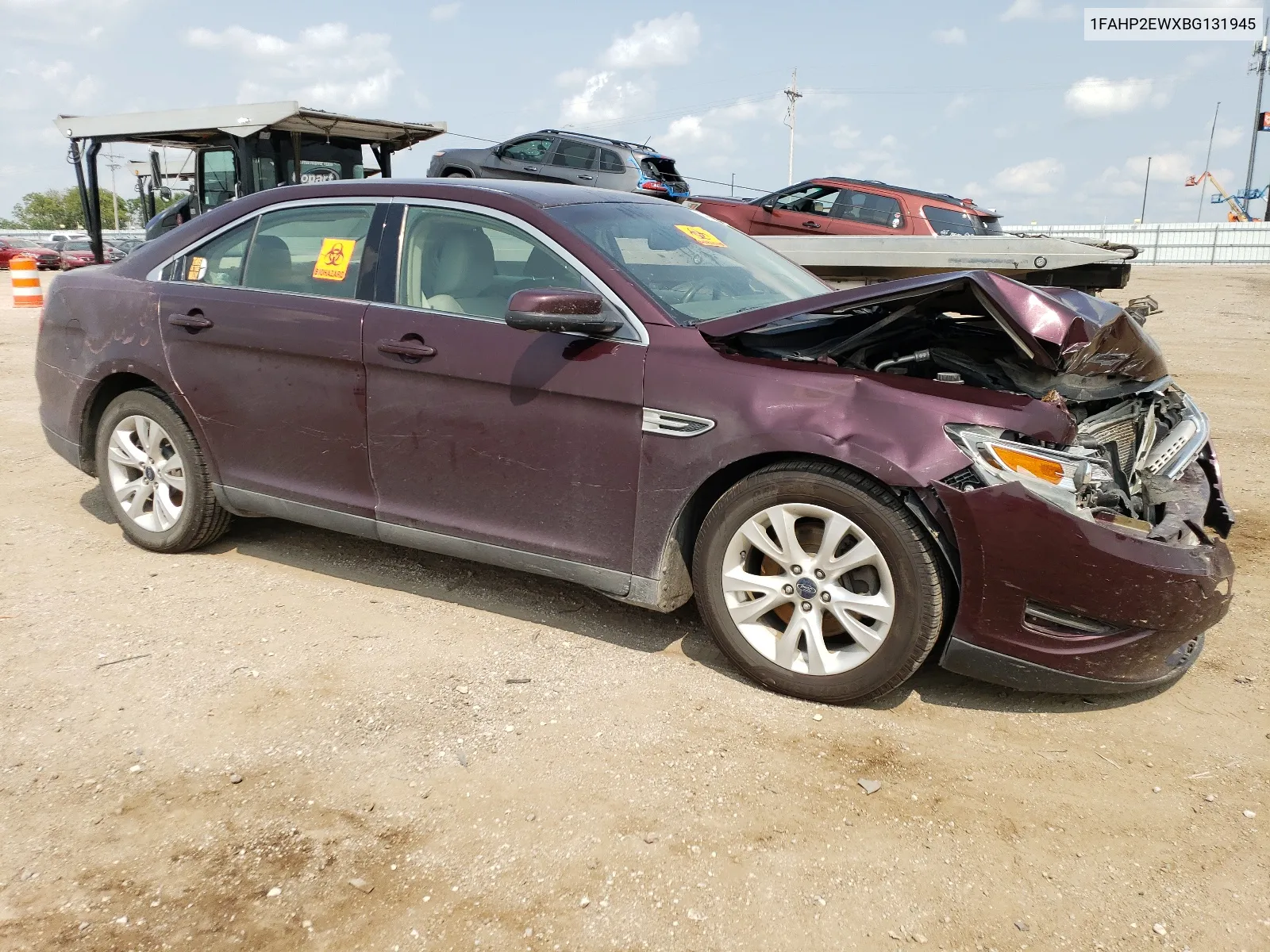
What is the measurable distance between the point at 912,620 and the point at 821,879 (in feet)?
2.98

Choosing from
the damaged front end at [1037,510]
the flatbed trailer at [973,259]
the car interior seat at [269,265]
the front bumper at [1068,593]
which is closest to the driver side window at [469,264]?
the car interior seat at [269,265]

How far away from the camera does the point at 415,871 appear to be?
2.48m

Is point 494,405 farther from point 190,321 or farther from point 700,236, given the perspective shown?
point 190,321

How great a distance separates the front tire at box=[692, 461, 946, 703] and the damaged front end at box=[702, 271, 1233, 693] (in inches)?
5.3

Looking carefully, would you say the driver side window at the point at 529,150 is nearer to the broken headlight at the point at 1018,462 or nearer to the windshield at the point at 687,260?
the windshield at the point at 687,260

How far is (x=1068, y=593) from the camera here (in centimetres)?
293

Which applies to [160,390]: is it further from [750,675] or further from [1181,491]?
[1181,491]

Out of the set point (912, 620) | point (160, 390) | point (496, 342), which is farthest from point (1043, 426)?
point (160, 390)

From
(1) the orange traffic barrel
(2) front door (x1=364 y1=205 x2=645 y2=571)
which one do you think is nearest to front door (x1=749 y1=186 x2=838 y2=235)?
(2) front door (x1=364 y1=205 x2=645 y2=571)

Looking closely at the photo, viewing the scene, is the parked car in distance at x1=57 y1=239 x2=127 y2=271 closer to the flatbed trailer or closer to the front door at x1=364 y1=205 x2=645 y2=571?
the flatbed trailer

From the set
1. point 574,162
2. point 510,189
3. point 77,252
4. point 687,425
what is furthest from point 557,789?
point 77,252

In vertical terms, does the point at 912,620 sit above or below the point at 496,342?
below

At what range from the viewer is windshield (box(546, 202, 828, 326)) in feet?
12.0

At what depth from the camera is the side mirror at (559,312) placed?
329cm
